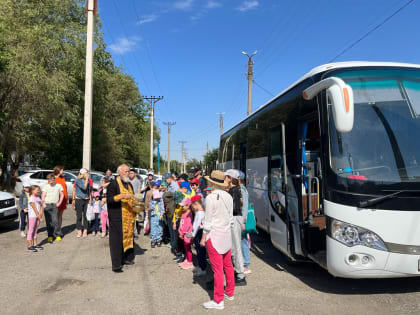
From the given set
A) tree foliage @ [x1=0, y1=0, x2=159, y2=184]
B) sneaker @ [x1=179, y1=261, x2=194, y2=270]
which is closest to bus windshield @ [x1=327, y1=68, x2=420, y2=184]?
sneaker @ [x1=179, y1=261, x2=194, y2=270]

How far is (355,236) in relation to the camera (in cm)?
439

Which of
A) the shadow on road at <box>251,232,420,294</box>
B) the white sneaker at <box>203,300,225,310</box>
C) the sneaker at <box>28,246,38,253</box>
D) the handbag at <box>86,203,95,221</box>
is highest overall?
the handbag at <box>86,203,95,221</box>

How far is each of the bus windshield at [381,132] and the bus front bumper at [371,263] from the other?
91 cm

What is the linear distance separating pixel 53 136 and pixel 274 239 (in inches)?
766

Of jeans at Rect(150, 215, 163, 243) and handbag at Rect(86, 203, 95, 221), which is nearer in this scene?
jeans at Rect(150, 215, 163, 243)

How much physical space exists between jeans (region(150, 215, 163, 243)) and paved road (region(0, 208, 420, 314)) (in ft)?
2.98

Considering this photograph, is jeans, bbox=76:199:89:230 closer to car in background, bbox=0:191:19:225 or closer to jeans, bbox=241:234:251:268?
car in background, bbox=0:191:19:225

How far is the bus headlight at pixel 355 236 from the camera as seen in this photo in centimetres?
435

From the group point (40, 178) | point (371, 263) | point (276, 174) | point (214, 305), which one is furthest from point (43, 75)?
point (371, 263)

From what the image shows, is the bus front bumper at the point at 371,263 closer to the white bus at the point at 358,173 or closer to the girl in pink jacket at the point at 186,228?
the white bus at the point at 358,173

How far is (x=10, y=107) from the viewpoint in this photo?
18.2 meters

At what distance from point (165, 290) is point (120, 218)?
172 cm

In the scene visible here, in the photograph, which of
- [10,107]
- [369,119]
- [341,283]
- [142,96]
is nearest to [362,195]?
[369,119]

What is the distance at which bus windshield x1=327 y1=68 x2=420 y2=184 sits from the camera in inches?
176
